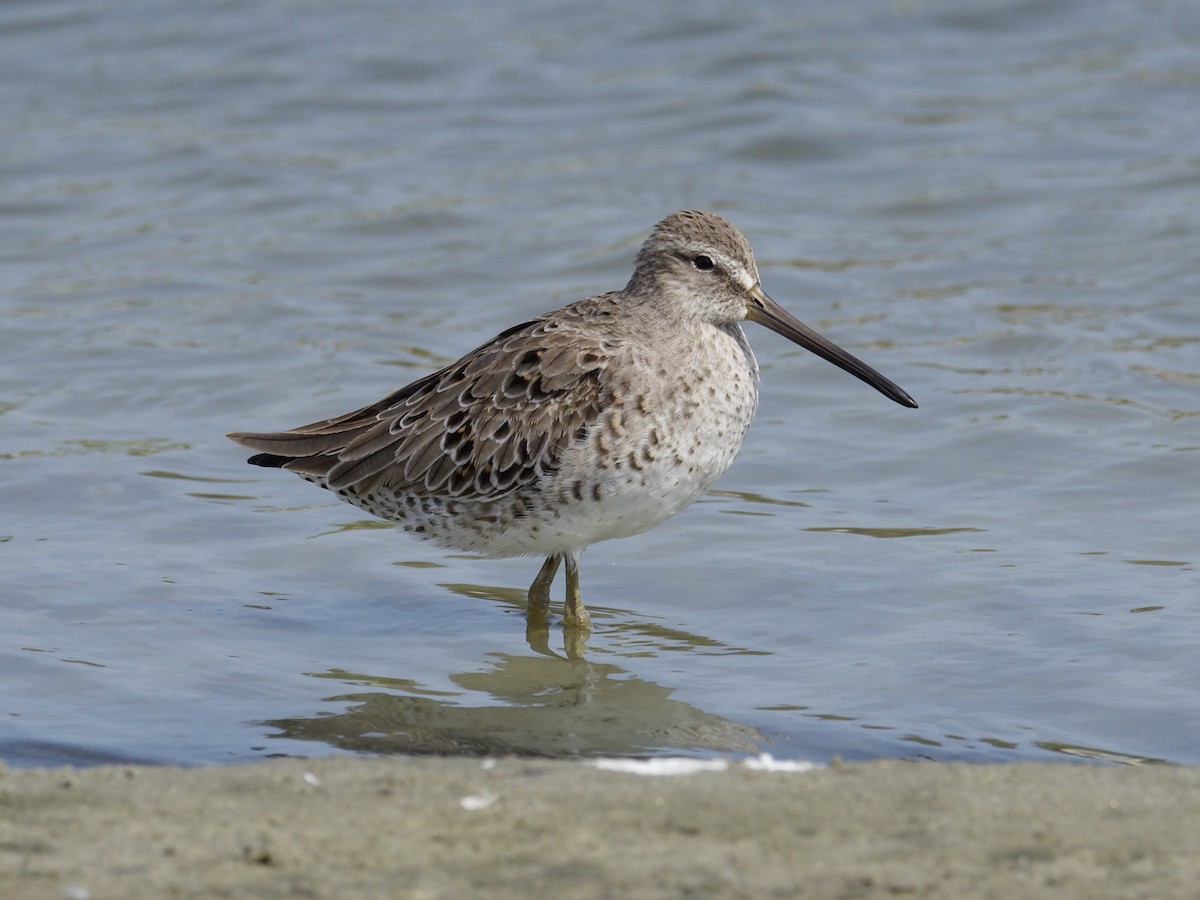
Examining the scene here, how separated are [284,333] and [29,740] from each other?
5489 millimetres

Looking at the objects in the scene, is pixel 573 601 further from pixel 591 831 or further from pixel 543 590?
pixel 591 831

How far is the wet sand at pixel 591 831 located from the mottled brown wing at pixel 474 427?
2.15m

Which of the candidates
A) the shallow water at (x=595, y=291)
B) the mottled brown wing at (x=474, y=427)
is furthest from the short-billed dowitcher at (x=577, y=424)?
the shallow water at (x=595, y=291)

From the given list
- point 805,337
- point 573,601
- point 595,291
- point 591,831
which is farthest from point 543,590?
point 595,291

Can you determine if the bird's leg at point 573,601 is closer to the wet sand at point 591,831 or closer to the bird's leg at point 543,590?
the bird's leg at point 543,590

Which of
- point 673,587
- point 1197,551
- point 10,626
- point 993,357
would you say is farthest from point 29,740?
point 993,357

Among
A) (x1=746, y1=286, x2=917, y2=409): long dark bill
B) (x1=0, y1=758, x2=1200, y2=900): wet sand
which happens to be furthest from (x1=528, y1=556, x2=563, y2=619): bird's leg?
(x1=0, y1=758, x2=1200, y2=900): wet sand

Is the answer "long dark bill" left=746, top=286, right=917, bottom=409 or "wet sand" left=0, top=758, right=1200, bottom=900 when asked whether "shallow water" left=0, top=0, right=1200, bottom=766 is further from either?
"wet sand" left=0, top=758, right=1200, bottom=900

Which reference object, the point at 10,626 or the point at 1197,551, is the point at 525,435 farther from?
the point at 1197,551

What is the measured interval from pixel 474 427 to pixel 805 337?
1522 mm

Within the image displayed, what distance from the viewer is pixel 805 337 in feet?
24.9

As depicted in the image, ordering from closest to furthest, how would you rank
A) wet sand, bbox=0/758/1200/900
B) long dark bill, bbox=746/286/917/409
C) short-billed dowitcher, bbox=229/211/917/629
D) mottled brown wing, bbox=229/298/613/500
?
wet sand, bbox=0/758/1200/900 < short-billed dowitcher, bbox=229/211/917/629 < mottled brown wing, bbox=229/298/613/500 < long dark bill, bbox=746/286/917/409

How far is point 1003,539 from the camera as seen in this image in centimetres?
789

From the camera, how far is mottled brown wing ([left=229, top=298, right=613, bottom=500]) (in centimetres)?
698
